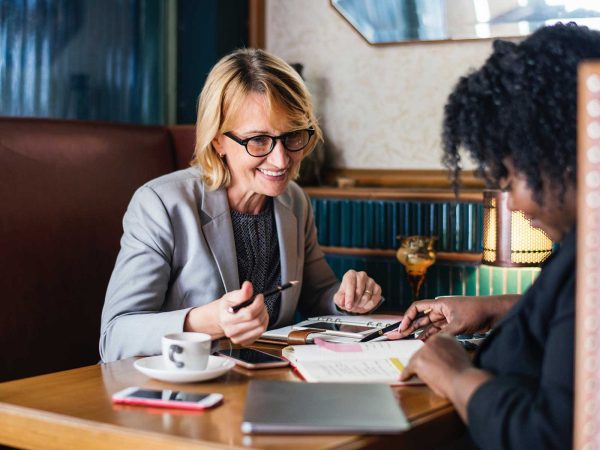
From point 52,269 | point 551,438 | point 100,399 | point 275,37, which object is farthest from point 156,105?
point 551,438

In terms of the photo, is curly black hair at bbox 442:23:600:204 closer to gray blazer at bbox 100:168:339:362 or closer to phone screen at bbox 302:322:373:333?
phone screen at bbox 302:322:373:333

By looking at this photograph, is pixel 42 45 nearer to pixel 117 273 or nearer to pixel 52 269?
pixel 52 269

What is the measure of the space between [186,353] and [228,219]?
79 centimetres

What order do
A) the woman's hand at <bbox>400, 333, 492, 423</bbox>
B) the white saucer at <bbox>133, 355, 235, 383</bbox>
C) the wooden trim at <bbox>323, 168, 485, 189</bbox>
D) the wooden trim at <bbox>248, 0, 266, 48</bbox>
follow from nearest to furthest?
the woman's hand at <bbox>400, 333, 492, 423</bbox>, the white saucer at <bbox>133, 355, 235, 383</bbox>, the wooden trim at <bbox>323, 168, 485, 189</bbox>, the wooden trim at <bbox>248, 0, 266, 48</bbox>

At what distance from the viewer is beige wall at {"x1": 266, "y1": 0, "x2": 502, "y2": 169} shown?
10.9ft

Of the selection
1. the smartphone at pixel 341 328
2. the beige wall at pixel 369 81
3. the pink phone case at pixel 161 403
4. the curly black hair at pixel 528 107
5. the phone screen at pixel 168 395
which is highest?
the beige wall at pixel 369 81

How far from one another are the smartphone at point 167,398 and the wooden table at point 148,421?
A: 1 centimetres

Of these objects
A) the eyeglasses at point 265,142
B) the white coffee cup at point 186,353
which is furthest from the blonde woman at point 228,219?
the white coffee cup at point 186,353

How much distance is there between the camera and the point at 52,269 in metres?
2.39

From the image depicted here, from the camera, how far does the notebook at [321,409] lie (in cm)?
122

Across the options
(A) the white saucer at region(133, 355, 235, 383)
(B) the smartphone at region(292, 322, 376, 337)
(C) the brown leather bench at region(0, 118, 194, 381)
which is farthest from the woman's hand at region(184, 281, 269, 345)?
(C) the brown leather bench at region(0, 118, 194, 381)

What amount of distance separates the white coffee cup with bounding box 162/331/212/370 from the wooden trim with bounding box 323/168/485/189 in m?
1.89

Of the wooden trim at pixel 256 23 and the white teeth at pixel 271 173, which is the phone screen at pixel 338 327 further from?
the wooden trim at pixel 256 23

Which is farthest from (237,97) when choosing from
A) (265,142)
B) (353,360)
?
(353,360)
